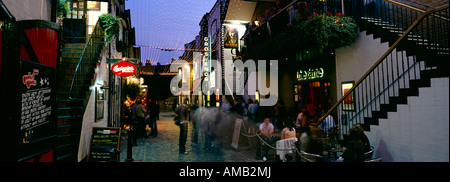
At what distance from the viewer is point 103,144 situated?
631 cm

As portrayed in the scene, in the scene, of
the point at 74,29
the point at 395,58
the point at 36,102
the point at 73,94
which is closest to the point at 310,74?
the point at 395,58

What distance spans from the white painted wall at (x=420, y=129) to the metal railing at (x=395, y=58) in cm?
37

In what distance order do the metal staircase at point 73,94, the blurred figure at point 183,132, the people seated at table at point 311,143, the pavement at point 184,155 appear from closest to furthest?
the people seated at table at point 311,143, the metal staircase at point 73,94, the pavement at point 184,155, the blurred figure at point 183,132

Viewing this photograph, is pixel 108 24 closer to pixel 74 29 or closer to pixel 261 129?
pixel 74 29

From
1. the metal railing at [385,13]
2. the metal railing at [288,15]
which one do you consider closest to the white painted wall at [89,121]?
the metal railing at [288,15]

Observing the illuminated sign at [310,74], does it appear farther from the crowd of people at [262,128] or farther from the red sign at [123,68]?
the red sign at [123,68]

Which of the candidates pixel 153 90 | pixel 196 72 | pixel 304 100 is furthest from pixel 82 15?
pixel 153 90

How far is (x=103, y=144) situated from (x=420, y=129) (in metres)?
7.63

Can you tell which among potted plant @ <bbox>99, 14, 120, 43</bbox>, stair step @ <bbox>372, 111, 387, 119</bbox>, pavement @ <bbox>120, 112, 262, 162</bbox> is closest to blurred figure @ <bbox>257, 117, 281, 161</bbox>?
pavement @ <bbox>120, 112, 262, 162</bbox>

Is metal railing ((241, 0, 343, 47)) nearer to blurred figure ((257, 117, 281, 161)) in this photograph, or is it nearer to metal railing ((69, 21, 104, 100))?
blurred figure ((257, 117, 281, 161))

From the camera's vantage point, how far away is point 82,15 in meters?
11.8

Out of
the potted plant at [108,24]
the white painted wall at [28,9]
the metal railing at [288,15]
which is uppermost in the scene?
the metal railing at [288,15]

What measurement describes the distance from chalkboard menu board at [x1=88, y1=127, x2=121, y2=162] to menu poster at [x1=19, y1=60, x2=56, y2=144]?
1.61 meters

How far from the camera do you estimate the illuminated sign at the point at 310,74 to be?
37.8ft
